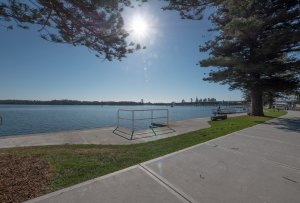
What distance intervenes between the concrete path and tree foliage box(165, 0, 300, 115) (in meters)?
11.0

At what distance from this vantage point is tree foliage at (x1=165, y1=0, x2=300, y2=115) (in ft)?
45.3

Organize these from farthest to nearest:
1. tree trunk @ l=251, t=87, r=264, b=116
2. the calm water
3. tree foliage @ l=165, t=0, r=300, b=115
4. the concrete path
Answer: the calm water < tree trunk @ l=251, t=87, r=264, b=116 < tree foliage @ l=165, t=0, r=300, b=115 < the concrete path

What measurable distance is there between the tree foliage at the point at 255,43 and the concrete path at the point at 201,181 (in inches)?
432

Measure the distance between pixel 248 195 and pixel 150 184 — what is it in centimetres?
158

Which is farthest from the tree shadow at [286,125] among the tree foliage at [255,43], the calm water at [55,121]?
the calm water at [55,121]

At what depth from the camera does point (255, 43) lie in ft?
56.3

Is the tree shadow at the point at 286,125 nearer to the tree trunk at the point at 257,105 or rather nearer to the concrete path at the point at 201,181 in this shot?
the tree trunk at the point at 257,105

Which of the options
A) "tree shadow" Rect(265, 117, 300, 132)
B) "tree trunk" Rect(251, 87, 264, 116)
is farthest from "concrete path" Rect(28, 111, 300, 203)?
"tree trunk" Rect(251, 87, 264, 116)

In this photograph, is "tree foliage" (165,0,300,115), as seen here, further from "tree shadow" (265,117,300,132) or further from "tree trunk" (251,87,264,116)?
"tree shadow" (265,117,300,132)

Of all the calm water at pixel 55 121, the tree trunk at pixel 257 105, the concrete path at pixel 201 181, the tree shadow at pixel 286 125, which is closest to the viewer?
the concrete path at pixel 201 181

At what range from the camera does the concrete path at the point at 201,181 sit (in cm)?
288

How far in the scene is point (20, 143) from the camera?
814 cm

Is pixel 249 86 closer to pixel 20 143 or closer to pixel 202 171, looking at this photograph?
pixel 202 171

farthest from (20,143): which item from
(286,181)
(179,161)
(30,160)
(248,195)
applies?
(286,181)
